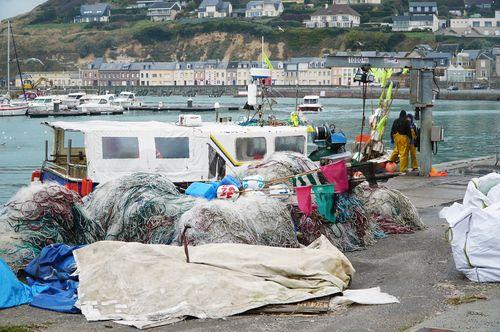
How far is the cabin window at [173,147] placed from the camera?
15.8 meters

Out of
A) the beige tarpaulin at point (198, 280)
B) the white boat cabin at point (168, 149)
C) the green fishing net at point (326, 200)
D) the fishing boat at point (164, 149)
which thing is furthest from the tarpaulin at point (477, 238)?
the fishing boat at point (164, 149)

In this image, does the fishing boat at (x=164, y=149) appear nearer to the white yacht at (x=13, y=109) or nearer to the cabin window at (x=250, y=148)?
the cabin window at (x=250, y=148)

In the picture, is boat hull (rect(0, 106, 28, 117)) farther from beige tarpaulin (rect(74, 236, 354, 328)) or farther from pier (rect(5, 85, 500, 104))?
beige tarpaulin (rect(74, 236, 354, 328))

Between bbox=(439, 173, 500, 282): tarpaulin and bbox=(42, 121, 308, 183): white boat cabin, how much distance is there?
6.47 meters

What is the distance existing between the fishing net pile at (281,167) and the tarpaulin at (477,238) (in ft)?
8.49

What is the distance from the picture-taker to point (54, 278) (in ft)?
31.0

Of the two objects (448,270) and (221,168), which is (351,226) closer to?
(448,270)

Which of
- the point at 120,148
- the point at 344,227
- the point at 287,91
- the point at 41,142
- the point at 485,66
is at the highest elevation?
the point at 120,148

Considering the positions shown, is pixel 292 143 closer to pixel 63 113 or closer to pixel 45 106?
pixel 63 113

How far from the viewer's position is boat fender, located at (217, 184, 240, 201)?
36.6ft

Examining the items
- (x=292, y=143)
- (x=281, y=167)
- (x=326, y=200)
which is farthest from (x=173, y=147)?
(x=326, y=200)

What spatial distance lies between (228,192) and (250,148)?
5208mm

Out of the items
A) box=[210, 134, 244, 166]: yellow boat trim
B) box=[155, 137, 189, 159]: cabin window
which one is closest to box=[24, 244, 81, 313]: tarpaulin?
box=[155, 137, 189, 159]: cabin window

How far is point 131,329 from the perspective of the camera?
7.88 meters
